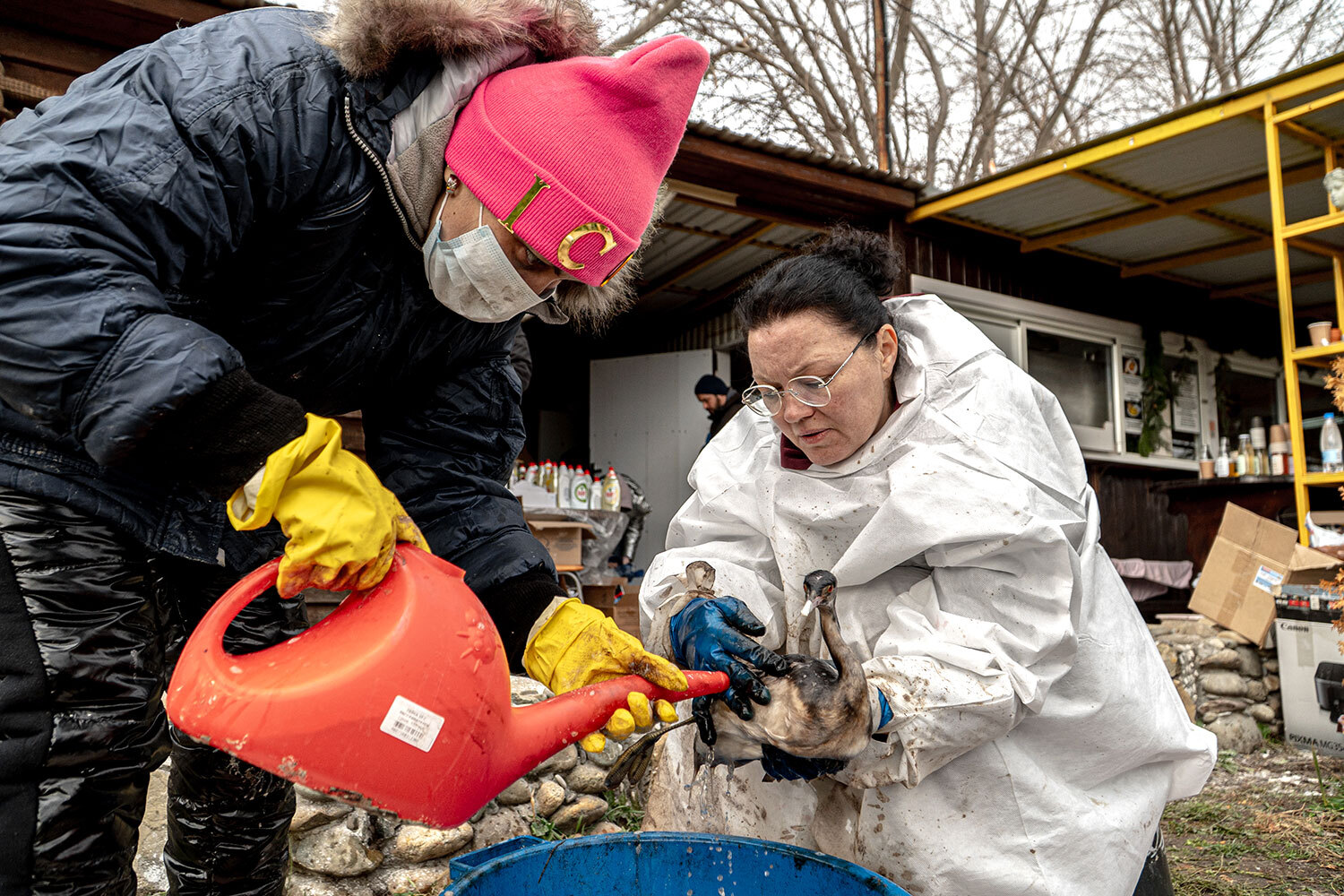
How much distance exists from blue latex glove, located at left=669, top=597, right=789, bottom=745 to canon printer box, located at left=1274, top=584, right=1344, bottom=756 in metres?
3.95

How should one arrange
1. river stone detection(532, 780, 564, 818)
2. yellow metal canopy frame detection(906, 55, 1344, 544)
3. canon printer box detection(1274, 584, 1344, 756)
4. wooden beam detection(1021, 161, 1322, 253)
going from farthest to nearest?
wooden beam detection(1021, 161, 1322, 253) < yellow metal canopy frame detection(906, 55, 1344, 544) < canon printer box detection(1274, 584, 1344, 756) < river stone detection(532, 780, 564, 818)

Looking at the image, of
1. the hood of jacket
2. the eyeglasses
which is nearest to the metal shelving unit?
the eyeglasses

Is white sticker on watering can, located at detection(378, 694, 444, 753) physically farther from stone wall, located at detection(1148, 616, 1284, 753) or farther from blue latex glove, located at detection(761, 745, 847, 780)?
stone wall, located at detection(1148, 616, 1284, 753)

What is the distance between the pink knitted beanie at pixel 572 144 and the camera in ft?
4.48

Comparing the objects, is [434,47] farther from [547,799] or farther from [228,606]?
[547,799]

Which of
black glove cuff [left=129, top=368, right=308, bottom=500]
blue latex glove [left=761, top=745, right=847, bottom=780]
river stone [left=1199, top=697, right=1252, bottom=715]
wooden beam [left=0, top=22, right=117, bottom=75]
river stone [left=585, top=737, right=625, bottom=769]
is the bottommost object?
river stone [left=1199, top=697, right=1252, bottom=715]

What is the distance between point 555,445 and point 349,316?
24.6 ft

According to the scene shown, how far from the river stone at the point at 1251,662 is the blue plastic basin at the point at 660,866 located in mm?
4360

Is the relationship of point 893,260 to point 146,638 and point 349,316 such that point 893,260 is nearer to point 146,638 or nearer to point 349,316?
point 349,316

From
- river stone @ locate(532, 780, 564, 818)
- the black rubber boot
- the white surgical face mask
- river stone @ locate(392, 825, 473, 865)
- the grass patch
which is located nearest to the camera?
the black rubber boot

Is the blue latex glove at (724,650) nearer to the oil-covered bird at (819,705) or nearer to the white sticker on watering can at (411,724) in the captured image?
the oil-covered bird at (819,705)

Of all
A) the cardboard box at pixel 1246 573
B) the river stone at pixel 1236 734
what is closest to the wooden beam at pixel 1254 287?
the cardboard box at pixel 1246 573

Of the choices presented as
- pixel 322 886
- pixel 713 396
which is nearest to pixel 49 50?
pixel 322 886

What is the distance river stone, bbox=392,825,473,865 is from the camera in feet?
8.57
